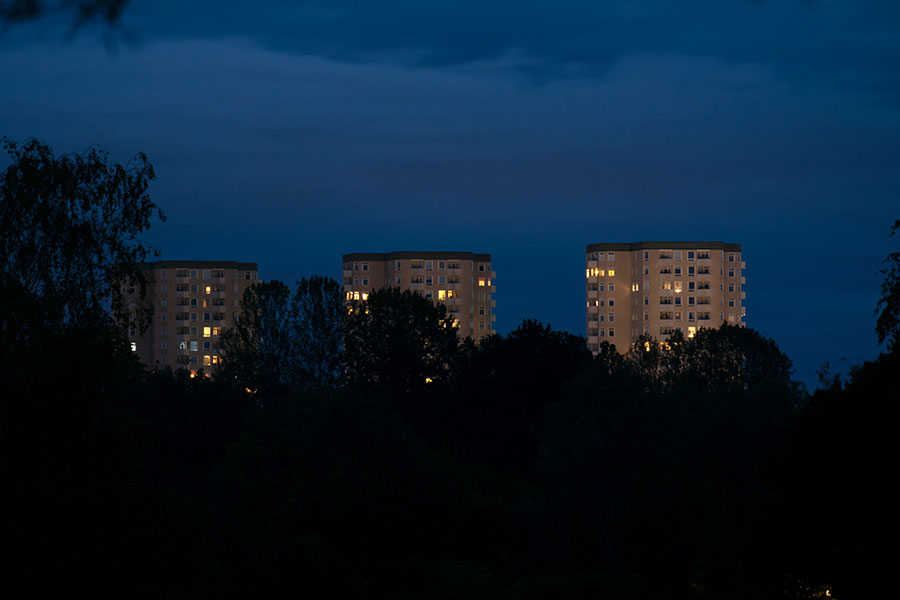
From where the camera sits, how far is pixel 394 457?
6694cm

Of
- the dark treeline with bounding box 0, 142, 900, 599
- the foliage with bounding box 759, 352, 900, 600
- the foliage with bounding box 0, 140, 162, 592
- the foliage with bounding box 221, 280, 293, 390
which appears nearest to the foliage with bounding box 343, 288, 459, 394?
the dark treeline with bounding box 0, 142, 900, 599

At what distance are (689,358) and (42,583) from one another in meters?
110

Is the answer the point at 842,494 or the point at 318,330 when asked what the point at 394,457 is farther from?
the point at 318,330

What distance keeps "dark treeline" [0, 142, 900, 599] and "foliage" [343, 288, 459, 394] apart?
8.6 inches

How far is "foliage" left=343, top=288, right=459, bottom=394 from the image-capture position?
102 meters

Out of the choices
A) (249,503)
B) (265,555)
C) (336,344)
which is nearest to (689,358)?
(336,344)

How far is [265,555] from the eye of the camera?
55656mm

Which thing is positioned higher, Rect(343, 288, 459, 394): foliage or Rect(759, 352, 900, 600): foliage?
Rect(343, 288, 459, 394): foliage

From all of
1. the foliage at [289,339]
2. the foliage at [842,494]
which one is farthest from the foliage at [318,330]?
the foliage at [842,494]

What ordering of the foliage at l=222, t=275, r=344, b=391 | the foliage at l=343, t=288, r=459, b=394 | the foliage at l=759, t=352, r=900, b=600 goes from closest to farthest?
the foliage at l=759, t=352, r=900, b=600
the foliage at l=343, t=288, r=459, b=394
the foliage at l=222, t=275, r=344, b=391

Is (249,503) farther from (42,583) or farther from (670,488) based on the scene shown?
(42,583)

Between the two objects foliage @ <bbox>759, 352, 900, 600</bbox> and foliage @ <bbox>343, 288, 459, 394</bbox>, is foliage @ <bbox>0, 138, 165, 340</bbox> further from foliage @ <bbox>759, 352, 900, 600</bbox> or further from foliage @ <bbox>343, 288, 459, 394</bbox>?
foliage @ <bbox>343, 288, 459, 394</bbox>

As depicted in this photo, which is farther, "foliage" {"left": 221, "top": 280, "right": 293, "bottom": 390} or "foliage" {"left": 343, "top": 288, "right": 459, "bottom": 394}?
"foliage" {"left": 221, "top": 280, "right": 293, "bottom": 390}

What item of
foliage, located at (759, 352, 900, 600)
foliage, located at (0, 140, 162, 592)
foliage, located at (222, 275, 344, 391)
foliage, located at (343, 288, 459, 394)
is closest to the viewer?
foliage, located at (0, 140, 162, 592)
